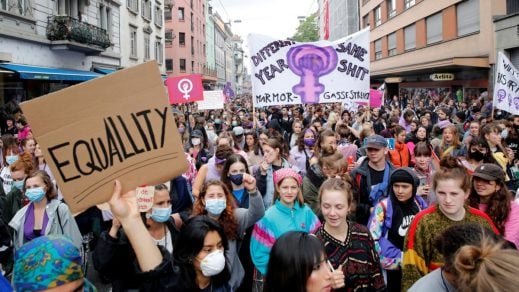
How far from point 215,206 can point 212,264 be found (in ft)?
3.72

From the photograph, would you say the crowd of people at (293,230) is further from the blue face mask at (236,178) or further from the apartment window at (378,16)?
the apartment window at (378,16)

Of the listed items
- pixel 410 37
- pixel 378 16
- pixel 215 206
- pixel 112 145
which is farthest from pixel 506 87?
pixel 378 16

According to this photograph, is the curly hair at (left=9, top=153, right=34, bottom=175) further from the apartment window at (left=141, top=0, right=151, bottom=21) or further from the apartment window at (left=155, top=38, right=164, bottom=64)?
the apartment window at (left=155, top=38, right=164, bottom=64)

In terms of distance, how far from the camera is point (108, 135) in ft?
7.65

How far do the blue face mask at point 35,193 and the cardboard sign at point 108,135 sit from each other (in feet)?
9.17

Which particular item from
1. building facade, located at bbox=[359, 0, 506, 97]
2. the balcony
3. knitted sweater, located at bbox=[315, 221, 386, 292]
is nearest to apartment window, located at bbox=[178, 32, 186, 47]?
building facade, located at bbox=[359, 0, 506, 97]

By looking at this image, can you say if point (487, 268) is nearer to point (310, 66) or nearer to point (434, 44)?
point (310, 66)

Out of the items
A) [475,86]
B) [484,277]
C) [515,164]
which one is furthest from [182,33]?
[484,277]

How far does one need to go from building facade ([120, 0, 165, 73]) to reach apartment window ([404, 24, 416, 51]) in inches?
707

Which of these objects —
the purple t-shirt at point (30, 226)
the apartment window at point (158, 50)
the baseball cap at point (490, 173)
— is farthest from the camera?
the apartment window at point (158, 50)

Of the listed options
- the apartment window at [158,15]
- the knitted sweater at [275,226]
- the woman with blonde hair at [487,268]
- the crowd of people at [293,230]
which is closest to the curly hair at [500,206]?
the crowd of people at [293,230]

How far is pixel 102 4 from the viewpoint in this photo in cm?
2494

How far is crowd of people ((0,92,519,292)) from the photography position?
2.19 metres

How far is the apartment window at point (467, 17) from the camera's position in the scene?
22.8m
